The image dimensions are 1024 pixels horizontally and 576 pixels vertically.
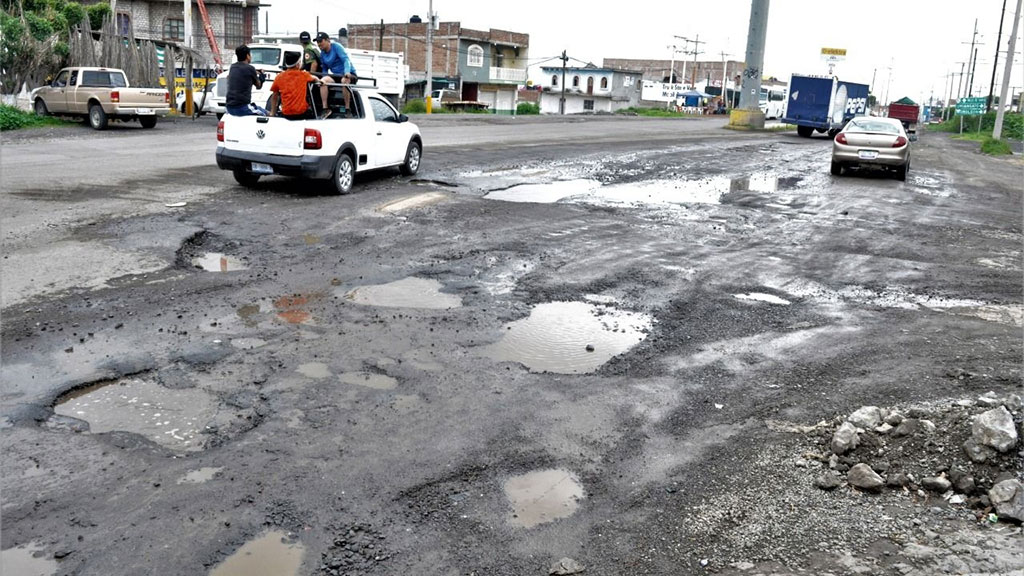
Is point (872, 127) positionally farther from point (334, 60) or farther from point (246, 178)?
point (246, 178)

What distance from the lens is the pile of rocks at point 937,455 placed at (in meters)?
4.39

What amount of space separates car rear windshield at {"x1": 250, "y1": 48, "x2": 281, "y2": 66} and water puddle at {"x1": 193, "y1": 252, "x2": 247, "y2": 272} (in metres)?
23.0

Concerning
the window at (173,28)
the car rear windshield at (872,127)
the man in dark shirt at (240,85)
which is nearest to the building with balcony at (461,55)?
the window at (173,28)

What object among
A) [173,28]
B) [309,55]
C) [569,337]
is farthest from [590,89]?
[569,337]

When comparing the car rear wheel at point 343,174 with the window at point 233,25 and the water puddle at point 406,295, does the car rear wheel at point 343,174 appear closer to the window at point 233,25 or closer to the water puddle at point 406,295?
the water puddle at point 406,295

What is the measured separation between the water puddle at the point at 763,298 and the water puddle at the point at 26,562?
6547 mm

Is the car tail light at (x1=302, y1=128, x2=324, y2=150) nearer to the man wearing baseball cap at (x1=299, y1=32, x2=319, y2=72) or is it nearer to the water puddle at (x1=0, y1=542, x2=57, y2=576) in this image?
the man wearing baseball cap at (x1=299, y1=32, x2=319, y2=72)

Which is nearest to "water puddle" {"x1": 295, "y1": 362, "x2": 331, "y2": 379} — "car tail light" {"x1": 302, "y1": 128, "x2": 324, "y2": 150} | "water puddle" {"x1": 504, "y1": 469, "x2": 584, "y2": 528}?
"water puddle" {"x1": 504, "y1": 469, "x2": 584, "y2": 528}

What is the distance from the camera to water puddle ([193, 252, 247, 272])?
859cm

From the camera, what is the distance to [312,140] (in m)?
12.5

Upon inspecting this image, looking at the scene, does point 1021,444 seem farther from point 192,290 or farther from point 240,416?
point 192,290

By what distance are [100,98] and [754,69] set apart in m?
31.5

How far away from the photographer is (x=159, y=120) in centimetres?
2931

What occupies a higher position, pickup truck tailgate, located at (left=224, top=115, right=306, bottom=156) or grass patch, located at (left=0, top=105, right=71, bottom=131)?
pickup truck tailgate, located at (left=224, top=115, right=306, bottom=156)
